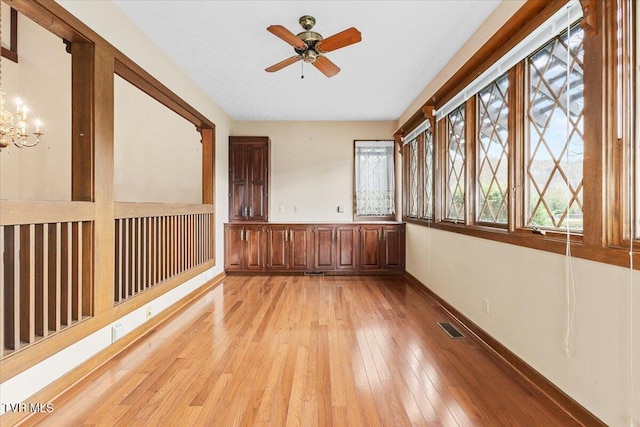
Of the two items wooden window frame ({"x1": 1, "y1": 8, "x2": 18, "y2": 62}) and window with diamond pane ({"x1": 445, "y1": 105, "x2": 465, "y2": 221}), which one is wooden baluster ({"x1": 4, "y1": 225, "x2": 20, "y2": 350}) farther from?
window with diamond pane ({"x1": 445, "y1": 105, "x2": 465, "y2": 221})

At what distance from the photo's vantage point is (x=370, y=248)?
523 cm

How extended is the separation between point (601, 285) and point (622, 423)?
0.60m

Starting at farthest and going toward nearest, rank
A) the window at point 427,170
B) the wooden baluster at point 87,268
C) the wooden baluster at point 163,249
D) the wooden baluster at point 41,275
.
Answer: the window at point 427,170 < the wooden baluster at point 163,249 < the wooden baluster at point 87,268 < the wooden baluster at point 41,275

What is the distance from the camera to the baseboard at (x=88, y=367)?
1650 mm

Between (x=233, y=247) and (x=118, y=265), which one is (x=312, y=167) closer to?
(x=233, y=247)

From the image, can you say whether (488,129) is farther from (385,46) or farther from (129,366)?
(129,366)

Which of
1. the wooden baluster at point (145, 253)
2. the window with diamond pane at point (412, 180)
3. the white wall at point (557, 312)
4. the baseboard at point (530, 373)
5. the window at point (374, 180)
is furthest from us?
the window at point (374, 180)

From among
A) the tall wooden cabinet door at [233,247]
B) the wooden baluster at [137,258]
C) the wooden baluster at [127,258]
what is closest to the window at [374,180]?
the tall wooden cabinet door at [233,247]

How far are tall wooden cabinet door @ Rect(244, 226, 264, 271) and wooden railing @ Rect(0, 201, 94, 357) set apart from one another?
3020mm

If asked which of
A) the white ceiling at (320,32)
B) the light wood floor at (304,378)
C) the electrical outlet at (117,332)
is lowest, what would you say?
the light wood floor at (304,378)

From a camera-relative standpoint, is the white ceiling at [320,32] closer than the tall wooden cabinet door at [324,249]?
Yes

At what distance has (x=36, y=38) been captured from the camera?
372 cm

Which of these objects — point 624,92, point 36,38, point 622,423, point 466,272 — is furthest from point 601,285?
point 36,38

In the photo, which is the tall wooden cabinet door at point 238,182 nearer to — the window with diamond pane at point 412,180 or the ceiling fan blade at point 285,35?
the window with diamond pane at point 412,180
